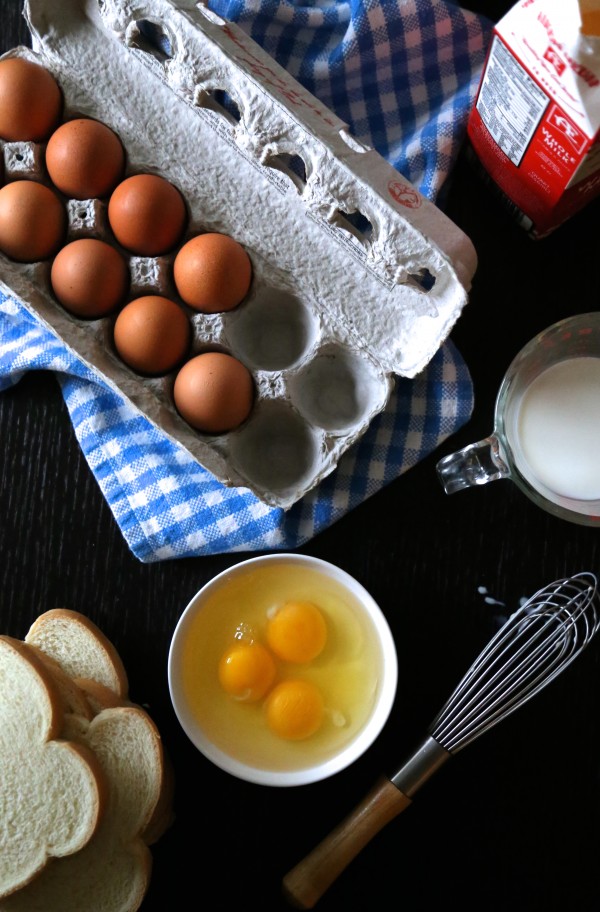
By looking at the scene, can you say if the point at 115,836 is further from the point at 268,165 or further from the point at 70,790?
the point at 268,165

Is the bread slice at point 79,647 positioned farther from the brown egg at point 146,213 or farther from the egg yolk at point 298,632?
the brown egg at point 146,213

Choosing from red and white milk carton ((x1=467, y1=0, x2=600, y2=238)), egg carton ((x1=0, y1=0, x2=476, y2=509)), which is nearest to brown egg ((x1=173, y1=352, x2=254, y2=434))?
egg carton ((x1=0, y1=0, x2=476, y2=509))

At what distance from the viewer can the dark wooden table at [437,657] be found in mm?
936

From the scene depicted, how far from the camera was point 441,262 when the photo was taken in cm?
80

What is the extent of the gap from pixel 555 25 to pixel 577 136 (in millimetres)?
96

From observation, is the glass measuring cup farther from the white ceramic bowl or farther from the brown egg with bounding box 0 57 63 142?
the brown egg with bounding box 0 57 63 142

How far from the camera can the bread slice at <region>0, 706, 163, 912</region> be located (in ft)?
2.87

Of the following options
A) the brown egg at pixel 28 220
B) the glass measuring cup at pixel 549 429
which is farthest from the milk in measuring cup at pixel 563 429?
the brown egg at pixel 28 220

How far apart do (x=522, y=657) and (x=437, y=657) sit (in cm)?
10

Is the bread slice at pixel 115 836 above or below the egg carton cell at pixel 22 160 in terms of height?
below

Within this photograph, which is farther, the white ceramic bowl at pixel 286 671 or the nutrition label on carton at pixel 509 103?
the white ceramic bowl at pixel 286 671

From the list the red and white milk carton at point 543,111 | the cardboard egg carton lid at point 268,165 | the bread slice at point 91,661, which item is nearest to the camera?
the red and white milk carton at point 543,111

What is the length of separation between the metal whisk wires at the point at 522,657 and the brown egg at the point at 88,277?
0.57 m

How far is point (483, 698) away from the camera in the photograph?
934 millimetres
